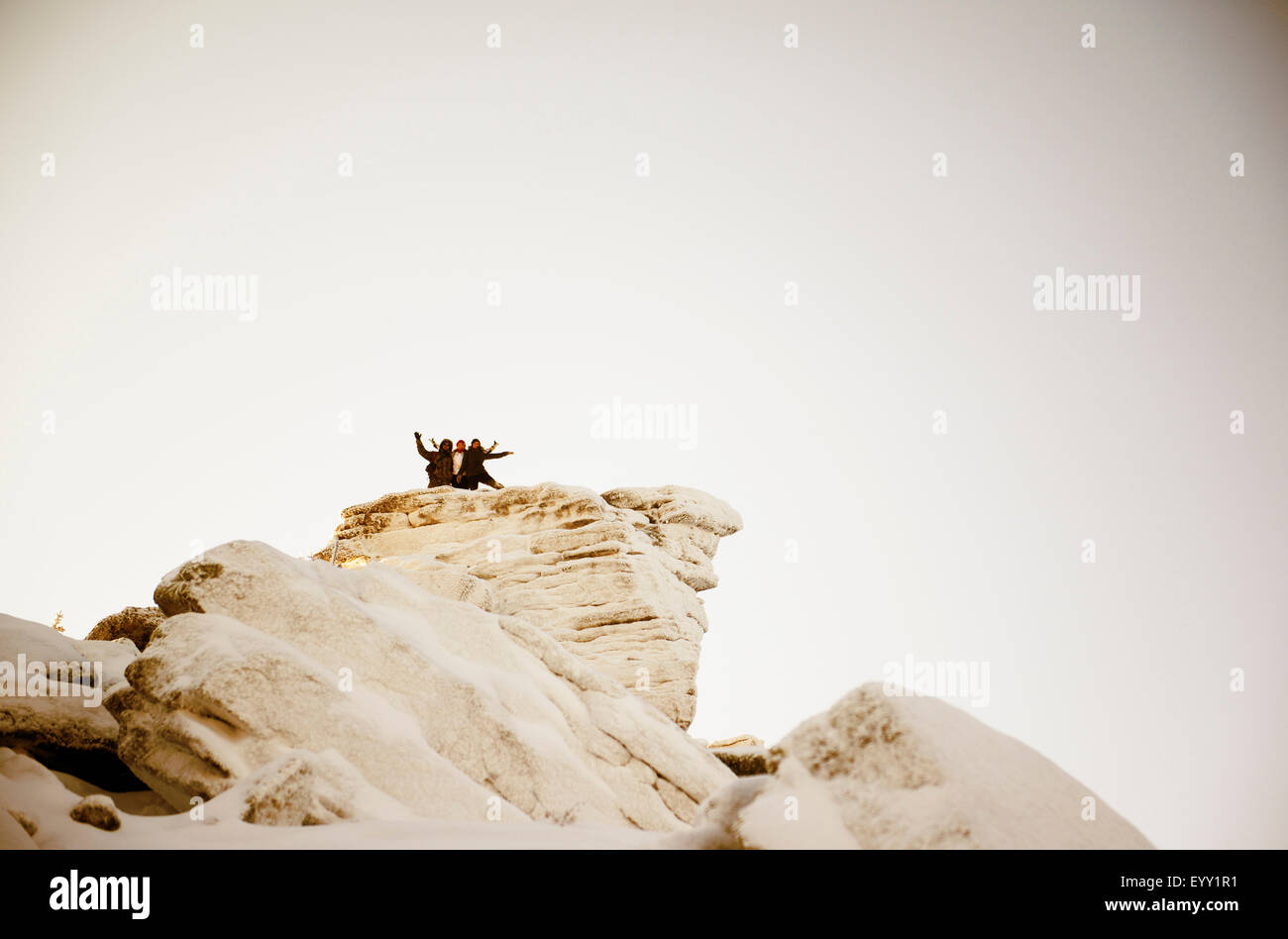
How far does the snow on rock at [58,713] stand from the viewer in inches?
444

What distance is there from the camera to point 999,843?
5.65 meters

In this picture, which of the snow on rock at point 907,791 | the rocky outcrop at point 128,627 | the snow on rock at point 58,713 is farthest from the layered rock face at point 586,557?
the snow on rock at point 907,791

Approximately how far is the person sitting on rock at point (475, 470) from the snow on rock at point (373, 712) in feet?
51.3

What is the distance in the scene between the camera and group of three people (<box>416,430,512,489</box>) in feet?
103

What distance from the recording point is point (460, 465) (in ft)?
104

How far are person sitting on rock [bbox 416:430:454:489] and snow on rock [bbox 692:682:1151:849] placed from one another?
1002 inches

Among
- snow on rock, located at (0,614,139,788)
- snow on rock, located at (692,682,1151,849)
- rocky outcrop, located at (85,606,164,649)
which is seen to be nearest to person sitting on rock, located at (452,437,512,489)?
rocky outcrop, located at (85,606,164,649)

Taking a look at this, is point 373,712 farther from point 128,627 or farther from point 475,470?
point 475,470

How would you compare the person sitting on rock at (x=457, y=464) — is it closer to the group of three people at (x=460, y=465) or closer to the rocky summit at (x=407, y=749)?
the group of three people at (x=460, y=465)

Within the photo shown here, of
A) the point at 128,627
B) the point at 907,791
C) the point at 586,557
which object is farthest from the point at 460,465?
the point at 907,791

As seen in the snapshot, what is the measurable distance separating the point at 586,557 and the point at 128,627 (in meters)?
11.5

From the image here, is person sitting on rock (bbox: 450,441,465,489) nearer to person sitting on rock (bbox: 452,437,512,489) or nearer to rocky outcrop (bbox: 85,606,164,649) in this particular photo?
person sitting on rock (bbox: 452,437,512,489)
